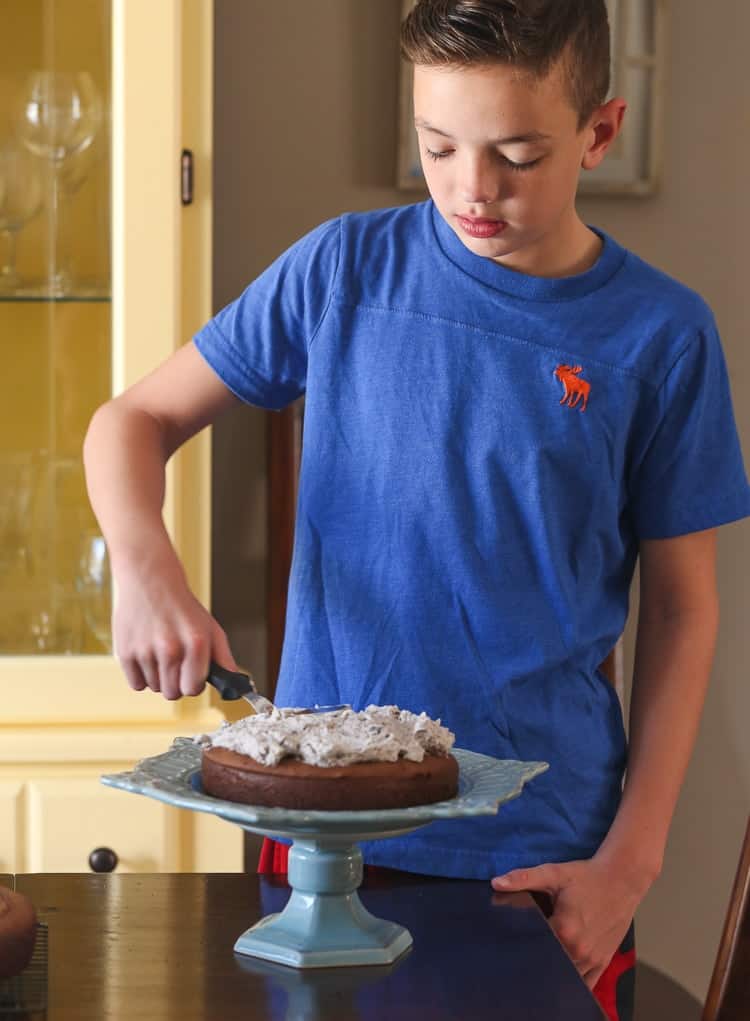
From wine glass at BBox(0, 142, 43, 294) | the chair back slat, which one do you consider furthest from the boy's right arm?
wine glass at BBox(0, 142, 43, 294)

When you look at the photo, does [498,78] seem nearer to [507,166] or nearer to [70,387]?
[507,166]

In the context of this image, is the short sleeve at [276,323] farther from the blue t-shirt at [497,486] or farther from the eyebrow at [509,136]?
the eyebrow at [509,136]

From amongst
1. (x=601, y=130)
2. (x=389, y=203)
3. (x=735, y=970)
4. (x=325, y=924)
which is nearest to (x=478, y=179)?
(x=601, y=130)

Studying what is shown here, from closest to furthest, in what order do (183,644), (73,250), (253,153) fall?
1. (183,644)
2. (73,250)
3. (253,153)

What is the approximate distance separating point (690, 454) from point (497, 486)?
168 millimetres

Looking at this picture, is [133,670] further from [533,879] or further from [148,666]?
[533,879]

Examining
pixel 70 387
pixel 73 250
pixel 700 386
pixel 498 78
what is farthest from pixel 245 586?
pixel 498 78

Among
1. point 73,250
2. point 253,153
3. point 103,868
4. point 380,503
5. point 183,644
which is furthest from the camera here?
point 253,153

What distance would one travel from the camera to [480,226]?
1022 millimetres

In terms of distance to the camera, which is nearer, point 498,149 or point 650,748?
point 498,149

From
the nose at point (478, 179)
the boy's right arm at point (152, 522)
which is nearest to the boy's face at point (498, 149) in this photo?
the nose at point (478, 179)

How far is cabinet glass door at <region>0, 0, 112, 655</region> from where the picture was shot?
1.79m

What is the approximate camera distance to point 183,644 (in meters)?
0.92

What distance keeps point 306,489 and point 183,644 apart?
0.86 feet
